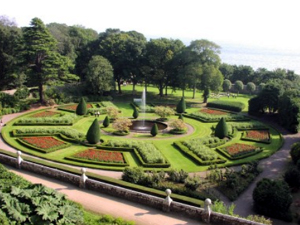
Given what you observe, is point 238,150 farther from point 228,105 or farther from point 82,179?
point 228,105

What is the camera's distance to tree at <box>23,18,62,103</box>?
4733cm

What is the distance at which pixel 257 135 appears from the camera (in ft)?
125

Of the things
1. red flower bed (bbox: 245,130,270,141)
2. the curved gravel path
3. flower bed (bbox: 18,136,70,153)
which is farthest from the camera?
red flower bed (bbox: 245,130,270,141)

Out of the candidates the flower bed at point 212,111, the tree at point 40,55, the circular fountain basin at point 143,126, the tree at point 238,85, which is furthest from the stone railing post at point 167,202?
the tree at point 238,85

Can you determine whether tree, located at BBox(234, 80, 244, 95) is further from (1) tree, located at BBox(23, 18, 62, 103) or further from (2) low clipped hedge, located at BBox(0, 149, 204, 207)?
(2) low clipped hedge, located at BBox(0, 149, 204, 207)

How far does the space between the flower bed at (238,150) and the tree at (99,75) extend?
93.8ft

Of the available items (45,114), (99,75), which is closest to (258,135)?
(45,114)

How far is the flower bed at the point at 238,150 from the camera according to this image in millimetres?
30931

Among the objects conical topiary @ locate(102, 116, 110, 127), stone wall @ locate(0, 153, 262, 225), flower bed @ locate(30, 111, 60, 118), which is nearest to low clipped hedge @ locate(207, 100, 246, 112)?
conical topiary @ locate(102, 116, 110, 127)

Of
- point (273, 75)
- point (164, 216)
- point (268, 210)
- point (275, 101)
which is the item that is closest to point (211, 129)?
point (275, 101)

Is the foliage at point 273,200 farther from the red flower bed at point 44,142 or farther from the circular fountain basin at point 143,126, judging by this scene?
the red flower bed at point 44,142

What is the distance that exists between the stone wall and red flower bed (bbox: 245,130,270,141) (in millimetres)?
21964

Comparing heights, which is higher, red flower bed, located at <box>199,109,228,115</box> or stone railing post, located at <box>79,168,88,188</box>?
red flower bed, located at <box>199,109,228,115</box>

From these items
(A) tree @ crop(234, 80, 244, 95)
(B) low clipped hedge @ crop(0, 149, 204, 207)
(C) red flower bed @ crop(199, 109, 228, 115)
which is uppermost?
(A) tree @ crop(234, 80, 244, 95)
